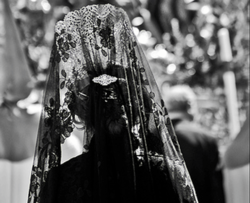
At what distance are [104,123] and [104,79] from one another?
18cm

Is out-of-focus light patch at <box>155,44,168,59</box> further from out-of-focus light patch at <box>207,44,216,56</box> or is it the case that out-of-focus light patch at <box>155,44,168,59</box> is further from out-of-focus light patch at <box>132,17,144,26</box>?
out-of-focus light patch at <box>207,44,216,56</box>

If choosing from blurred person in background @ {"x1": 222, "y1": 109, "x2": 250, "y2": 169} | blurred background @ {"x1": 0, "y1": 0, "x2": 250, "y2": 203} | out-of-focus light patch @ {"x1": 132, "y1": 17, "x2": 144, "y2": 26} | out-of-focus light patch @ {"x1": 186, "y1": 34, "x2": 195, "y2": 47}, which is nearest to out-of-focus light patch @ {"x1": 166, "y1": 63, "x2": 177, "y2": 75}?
blurred background @ {"x1": 0, "y1": 0, "x2": 250, "y2": 203}

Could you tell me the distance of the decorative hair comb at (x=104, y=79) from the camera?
4.93ft

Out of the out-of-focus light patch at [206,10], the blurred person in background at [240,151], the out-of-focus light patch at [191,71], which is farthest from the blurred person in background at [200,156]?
the out-of-focus light patch at [206,10]

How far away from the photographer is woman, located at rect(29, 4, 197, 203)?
1.39 metres

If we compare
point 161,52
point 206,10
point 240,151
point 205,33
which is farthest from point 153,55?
point 240,151

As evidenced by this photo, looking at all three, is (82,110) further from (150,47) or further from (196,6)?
(196,6)

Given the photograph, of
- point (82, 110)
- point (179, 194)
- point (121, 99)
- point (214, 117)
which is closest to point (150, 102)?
point (121, 99)

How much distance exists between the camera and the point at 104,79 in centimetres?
151

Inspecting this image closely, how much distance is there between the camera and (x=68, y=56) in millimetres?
1581

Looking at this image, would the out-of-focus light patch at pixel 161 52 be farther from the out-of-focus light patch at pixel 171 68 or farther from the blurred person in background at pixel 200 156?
the blurred person in background at pixel 200 156

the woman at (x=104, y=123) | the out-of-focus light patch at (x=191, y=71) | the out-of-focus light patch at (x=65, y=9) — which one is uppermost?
the out-of-focus light patch at (x=65, y=9)

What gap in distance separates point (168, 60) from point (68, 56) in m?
3.21

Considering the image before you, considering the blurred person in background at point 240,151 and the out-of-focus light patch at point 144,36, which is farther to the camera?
the out-of-focus light patch at point 144,36
